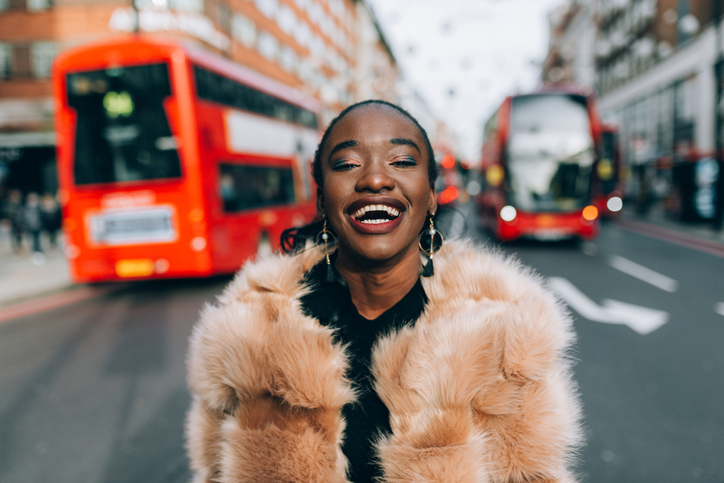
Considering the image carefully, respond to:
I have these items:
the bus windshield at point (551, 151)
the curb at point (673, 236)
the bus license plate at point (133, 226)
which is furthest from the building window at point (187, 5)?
the curb at point (673, 236)

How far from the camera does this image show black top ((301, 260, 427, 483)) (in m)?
1.34

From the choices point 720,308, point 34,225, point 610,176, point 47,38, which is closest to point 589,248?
point 720,308

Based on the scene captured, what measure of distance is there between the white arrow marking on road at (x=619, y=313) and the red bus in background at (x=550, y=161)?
524 cm

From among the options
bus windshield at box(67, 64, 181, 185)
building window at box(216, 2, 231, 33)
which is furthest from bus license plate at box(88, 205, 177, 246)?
building window at box(216, 2, 231, 33)

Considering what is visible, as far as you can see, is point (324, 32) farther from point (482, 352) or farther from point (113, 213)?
point (482, 352)

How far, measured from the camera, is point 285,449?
1.28m

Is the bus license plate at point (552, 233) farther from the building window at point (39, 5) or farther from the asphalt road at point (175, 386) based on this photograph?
the building window at point (39, 5)

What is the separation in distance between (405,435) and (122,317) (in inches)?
255

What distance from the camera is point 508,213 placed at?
12.4 metres

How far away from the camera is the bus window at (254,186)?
806cm

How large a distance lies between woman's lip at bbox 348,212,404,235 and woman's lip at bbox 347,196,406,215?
0.03m

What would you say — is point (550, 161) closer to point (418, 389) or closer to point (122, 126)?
point (122, 126)

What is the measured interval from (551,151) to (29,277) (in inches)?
459

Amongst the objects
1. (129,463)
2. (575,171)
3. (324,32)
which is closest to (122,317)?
(129,463)
